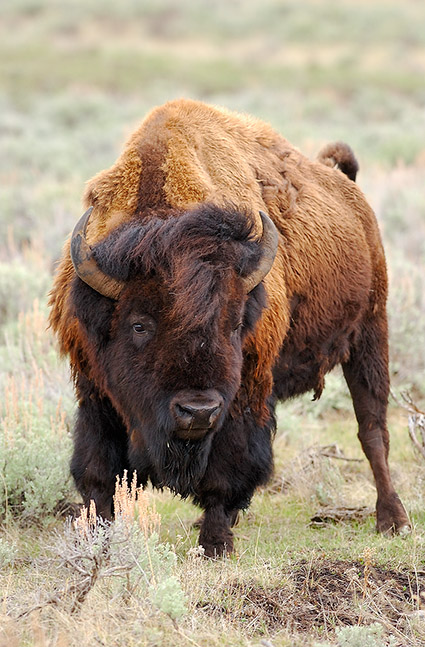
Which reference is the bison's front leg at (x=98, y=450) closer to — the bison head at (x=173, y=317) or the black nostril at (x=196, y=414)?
the bison head at (x=173, y=317)

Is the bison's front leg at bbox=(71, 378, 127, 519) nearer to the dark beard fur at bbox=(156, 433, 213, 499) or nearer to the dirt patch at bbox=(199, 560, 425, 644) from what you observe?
the dark beard fur at bbox=(156, 433, 213, 499)

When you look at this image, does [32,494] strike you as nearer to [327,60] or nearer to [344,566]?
[344,566]

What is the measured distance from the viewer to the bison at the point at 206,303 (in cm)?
420

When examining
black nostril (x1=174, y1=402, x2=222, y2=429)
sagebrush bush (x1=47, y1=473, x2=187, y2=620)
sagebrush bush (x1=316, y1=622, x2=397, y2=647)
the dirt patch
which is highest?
black nostril (x1=174, y1=402, x2=222, y2=429)

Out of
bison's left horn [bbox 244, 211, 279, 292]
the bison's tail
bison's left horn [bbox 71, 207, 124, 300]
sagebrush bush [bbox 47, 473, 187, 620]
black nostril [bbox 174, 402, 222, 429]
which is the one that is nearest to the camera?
sagebrush bush [bbox 47, 473, 187, 620]

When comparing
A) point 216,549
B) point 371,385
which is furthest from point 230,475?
point 371,385

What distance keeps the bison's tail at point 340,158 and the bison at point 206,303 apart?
0.31 m

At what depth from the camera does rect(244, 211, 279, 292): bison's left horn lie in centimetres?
446

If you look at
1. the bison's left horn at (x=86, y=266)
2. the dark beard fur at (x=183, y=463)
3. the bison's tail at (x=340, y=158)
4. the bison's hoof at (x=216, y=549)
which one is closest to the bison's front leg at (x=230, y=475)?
the bison's hoof at (x=216, y=549)

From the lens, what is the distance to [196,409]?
13.1 feet

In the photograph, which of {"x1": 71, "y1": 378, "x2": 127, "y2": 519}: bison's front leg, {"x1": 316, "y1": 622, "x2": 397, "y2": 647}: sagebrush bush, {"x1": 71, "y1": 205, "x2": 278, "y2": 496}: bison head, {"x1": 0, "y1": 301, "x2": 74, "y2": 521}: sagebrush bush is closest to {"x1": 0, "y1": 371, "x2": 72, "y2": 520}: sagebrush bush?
{"x1": 0, "y1": 301, "x2": 74, "y2": 521}: sagebrush bush

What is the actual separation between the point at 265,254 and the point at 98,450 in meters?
1.40

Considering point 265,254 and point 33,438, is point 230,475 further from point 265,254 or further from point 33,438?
point 33,438

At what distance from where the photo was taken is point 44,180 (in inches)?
575
